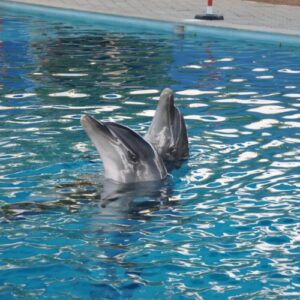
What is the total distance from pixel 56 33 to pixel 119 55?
8.42ft

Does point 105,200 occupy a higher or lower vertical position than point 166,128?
lower

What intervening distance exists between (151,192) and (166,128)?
0.69 meters

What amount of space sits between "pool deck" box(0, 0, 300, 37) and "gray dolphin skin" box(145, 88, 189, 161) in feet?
22.4

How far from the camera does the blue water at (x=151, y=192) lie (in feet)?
15.4

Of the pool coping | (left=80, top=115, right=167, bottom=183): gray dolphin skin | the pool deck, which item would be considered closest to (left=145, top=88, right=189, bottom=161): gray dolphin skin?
(left=80, top=115, right=167, bottom=183): gray dolphin skin

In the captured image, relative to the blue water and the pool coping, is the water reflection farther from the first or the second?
the pool coping

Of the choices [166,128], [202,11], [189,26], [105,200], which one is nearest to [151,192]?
[105,200]

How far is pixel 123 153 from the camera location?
226 inches

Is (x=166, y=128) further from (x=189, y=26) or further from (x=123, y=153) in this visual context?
(x=189, y=26)

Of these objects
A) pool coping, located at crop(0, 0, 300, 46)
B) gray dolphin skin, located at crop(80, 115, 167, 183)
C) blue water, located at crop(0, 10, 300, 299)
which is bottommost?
blue water, located at crop(0, 10, 300, 299)

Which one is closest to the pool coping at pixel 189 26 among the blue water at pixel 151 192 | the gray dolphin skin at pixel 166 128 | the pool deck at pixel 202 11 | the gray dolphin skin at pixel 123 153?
the pool deck at pixel 202 11

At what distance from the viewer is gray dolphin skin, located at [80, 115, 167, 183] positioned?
5.65 metres

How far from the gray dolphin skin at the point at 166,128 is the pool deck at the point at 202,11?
6837 mm

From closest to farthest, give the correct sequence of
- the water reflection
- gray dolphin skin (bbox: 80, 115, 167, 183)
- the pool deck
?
the water reflection
gray dolphin skin (bbox: 80, 115, 167, 183)
the pool deck
